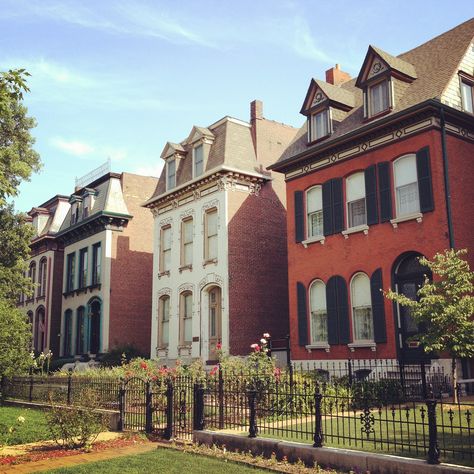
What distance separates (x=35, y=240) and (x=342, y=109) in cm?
2648

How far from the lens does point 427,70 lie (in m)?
20.6

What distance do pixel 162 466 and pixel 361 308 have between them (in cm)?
1173

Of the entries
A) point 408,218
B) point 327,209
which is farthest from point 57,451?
point 327,209

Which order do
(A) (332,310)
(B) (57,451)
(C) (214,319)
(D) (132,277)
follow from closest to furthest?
(B) (57,451) < (A) (332,310) < (C) (214,319) < (D) (132,277)

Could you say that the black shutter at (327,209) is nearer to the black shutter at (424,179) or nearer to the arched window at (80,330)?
the black shutter at (424,179)

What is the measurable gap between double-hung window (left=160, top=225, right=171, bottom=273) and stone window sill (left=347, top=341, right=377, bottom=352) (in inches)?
500

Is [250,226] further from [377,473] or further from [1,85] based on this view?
[377,473]

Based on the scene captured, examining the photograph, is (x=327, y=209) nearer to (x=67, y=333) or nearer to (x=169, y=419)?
(x=169, y=419)

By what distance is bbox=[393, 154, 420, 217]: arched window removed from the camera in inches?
743

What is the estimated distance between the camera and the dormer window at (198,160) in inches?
1105

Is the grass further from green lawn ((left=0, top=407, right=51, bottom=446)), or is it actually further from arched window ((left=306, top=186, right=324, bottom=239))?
arched window ((left=306, top=186, right=324, bottom=239))

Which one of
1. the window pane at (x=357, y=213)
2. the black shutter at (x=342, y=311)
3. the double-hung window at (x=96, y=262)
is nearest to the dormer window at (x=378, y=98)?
the window pane at (x=357, y=213)

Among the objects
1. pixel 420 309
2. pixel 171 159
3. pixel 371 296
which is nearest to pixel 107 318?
pixel 171 159

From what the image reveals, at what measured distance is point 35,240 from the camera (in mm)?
41062
